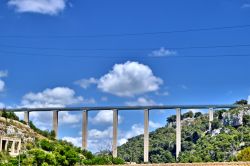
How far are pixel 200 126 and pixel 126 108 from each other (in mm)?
26689

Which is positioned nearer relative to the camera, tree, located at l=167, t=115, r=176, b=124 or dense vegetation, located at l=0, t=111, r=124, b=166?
dense vegetation, located at l=0, t=111, r=124, b=166

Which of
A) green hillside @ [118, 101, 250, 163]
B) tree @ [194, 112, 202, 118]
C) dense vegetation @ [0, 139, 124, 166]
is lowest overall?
dense vegetation @ [0, 139, 124, 166]

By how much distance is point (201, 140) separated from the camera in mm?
130000

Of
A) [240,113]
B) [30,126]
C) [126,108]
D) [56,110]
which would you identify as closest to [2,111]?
[30,126]

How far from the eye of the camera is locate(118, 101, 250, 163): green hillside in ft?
369

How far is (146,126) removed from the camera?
133625 mm

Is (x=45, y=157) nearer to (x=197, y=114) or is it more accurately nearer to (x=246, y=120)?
(x=246, y=120)

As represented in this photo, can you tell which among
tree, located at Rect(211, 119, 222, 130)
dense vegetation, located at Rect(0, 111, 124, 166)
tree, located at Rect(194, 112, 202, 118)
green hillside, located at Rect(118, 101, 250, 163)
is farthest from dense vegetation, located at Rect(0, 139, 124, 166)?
tree, located at Rect(194, 112, 202, 118)

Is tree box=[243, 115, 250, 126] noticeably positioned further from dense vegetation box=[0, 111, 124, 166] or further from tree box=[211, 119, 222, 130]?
dense vegetation box=[0, 111, 124, 166]

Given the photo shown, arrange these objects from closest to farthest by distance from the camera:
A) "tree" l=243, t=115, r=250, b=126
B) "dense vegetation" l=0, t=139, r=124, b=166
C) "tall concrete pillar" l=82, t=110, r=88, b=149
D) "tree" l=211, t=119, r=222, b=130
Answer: "dense vegetation" l=0, t=139, r=124, b=166 < "tree" l=243, t=115, r=250, b=126 < "tall concrete pillar" l=82, t=110, r=88, b=149 < "tree" l=211, t=119, r=222, b=130

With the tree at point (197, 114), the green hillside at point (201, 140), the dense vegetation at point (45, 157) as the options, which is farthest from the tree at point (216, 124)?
the dense vegetation at point (45, 157)

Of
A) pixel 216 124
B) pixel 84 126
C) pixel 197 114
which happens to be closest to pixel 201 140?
pixel 216 124

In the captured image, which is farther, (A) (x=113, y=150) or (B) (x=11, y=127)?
(A) (x=113, y=150)

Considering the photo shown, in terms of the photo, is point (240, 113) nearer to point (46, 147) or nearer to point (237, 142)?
point (237, 142)
